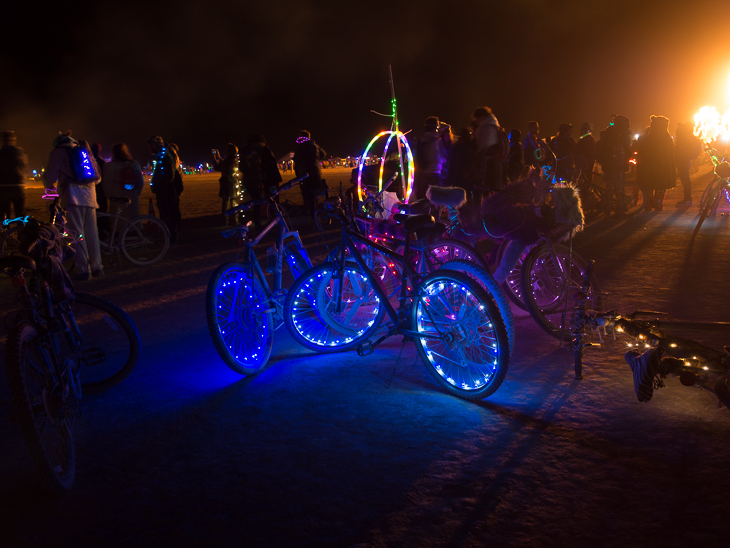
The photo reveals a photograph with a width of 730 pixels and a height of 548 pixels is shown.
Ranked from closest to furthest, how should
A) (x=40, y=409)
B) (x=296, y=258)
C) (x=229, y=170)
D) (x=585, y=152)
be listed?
(x=40, y=409)
(x=296, y=258)
(x=585, y=152)
(x=229, y=170)

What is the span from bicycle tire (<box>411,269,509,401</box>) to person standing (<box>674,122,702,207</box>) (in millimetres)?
12107

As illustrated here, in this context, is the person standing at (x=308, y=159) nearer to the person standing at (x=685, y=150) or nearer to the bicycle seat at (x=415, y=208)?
the bicycle seat at (x=415, y=208)

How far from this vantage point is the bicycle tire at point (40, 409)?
258 cm

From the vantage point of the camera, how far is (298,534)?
2316 mm

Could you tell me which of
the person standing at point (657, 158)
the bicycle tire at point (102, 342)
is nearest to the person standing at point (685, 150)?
the person standing at point (657, 158)

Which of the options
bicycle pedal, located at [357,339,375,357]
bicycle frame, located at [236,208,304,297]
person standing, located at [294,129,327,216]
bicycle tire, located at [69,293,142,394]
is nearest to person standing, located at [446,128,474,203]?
person standing, located at [294,129,327,216]

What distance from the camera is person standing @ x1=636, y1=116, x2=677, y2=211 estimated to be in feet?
38.5

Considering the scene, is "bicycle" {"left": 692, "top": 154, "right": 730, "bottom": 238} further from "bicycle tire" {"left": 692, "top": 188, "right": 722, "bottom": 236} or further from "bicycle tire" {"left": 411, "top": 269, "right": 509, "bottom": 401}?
"bicycle tire" {"left": 411, "top": 269, "right": 509, "bottom": 401}

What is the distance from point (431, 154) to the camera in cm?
915

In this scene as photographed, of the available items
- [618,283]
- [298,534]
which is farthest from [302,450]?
[618,283]

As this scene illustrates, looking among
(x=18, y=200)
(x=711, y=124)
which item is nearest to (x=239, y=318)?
(x=18, y=200)

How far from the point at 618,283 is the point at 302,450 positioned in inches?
186

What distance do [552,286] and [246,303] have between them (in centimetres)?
288

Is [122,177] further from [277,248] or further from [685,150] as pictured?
[685,150]
